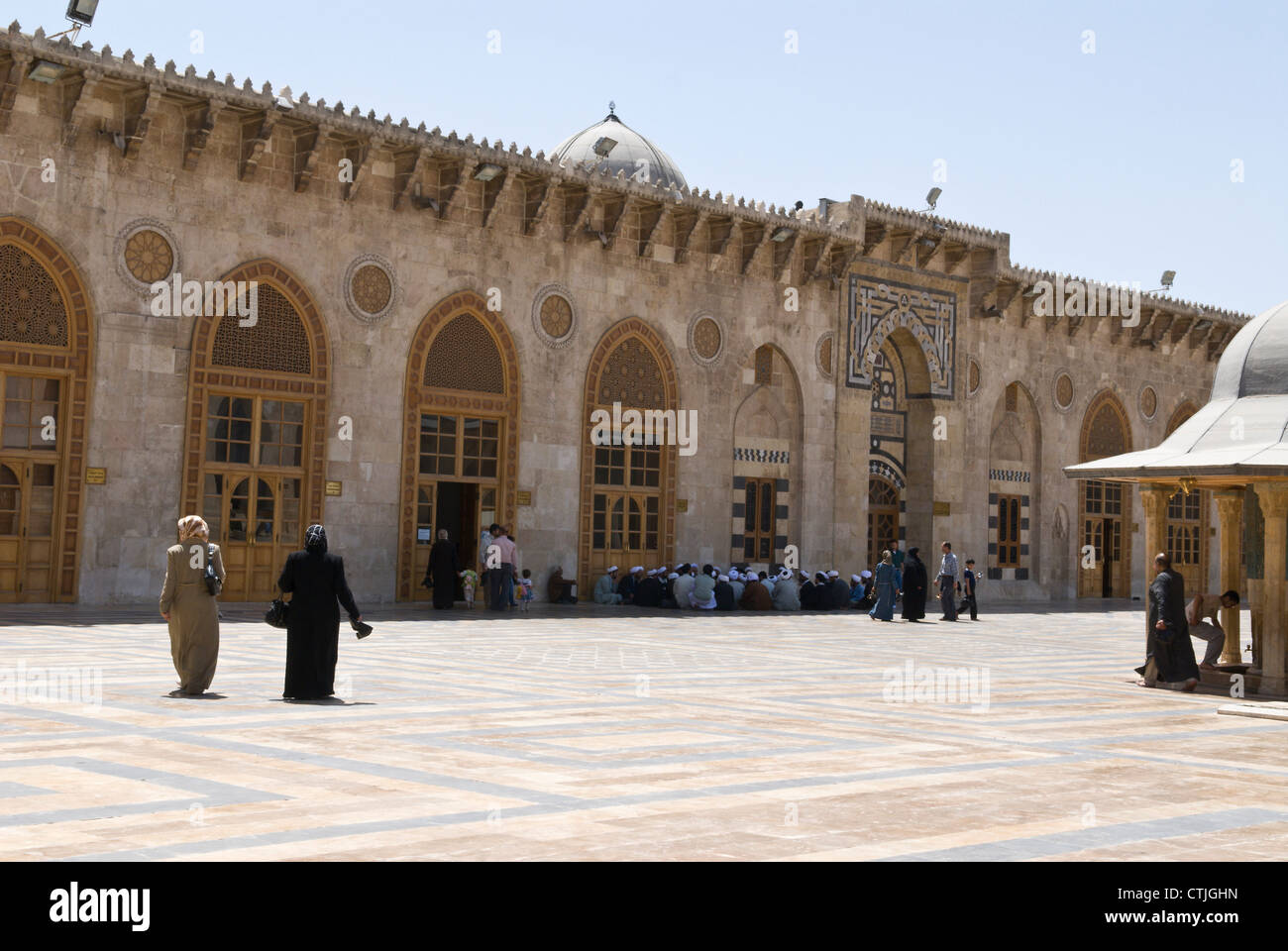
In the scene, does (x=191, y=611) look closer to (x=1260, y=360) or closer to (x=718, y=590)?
(x=1260, y=360)

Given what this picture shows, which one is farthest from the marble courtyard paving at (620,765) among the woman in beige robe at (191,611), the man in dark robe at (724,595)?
the man in dark robe at (724,595)

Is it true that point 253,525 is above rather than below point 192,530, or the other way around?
above

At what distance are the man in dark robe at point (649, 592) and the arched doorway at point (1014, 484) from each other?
8.84m

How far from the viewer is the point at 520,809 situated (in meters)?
5.15

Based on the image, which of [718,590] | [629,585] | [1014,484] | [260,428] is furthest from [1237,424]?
[1014,484]

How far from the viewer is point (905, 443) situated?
87.2ft

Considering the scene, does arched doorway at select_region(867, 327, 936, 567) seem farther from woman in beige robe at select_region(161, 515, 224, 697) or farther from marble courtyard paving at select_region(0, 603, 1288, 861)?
woman in beige robe at select_region(161, 515, 224, 697)

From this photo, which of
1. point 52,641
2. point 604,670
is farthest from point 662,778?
point 52,641

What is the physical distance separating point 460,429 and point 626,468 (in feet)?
9.66

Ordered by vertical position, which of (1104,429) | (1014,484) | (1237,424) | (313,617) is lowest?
(313,617)

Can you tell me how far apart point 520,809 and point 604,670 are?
5.73 meters

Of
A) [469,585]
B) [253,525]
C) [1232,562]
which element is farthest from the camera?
[469,585]

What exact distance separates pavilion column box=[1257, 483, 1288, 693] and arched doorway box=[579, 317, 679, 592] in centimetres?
1192

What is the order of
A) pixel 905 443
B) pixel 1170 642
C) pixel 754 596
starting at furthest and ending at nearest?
pixel 905 443 < pixel 754 596 < pixel 1170 642
